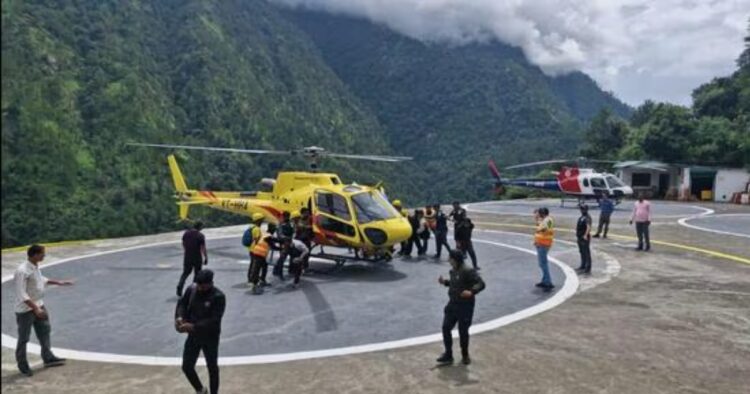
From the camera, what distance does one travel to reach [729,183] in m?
38.9

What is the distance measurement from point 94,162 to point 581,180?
42.7 meters

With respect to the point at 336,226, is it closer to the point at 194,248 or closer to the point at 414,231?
the point at 414,231

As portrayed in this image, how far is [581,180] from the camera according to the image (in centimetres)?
3170

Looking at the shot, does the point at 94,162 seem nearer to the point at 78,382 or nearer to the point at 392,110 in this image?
the point at 78,382

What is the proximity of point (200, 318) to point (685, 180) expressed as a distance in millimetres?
42095

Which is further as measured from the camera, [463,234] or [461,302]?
[463,234]

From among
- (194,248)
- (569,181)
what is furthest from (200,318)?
(569,181)

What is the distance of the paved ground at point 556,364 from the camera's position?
675 cm

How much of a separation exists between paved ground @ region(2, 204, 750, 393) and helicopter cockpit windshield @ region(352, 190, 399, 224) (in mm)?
4913

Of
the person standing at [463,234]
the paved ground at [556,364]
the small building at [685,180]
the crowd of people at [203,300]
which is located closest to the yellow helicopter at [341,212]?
the person standing at [463,234]

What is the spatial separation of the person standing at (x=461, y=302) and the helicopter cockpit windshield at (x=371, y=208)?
20.0ft

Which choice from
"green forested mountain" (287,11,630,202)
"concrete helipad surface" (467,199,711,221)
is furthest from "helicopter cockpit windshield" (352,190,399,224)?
"green forested mountain" (287,11,630,202)

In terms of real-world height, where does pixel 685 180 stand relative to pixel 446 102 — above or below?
below

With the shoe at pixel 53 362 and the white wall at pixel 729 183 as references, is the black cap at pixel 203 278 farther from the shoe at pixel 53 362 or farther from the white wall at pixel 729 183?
the white wall at pixel 729 183
